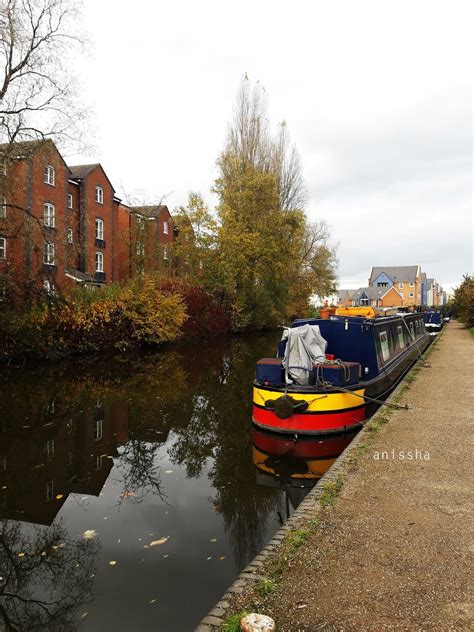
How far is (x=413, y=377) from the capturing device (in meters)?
11.4

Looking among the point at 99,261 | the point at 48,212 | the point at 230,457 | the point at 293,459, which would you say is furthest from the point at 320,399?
the point at 99,261

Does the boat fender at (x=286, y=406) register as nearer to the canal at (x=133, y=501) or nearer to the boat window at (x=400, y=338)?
the canal at (x=133, y=501)

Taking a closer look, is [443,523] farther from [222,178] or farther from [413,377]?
[222,178]

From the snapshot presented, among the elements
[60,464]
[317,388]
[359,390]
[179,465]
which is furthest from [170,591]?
[359,390]

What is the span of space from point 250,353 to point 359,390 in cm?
1394

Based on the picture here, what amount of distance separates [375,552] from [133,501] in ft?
11.4

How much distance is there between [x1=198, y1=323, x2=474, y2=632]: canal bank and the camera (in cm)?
264

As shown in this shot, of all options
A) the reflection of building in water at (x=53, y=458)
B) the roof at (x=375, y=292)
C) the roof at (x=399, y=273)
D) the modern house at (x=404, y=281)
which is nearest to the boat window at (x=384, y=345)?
the reflection of building in water at (x=53, y=458)

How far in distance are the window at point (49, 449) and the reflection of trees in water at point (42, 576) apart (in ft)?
7.37

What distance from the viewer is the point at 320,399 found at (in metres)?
7.67

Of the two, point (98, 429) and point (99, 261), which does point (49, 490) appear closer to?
point (98, 429)

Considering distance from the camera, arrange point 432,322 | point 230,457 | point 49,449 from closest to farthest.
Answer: point 230,457, point 49,449, point 432,322

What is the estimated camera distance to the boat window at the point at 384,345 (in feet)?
36.7

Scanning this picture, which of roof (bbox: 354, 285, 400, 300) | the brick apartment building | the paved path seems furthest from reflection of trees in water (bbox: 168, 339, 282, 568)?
roof (bbox: 354, 285, 400, 300)
